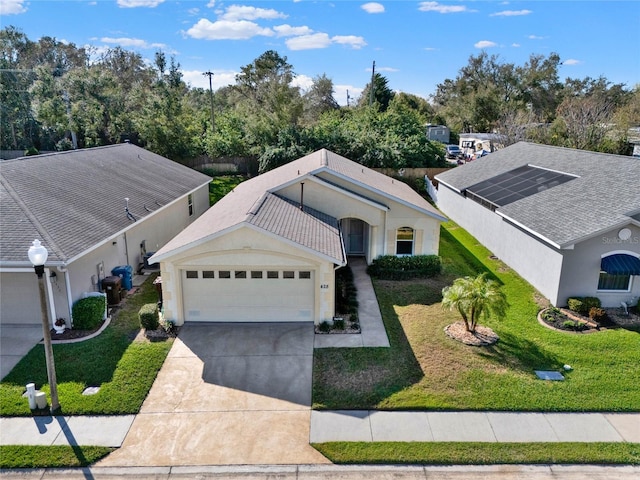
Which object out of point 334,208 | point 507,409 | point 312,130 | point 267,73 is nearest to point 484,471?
point 507,409

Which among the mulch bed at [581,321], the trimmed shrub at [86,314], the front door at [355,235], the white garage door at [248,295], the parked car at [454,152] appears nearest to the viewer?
the trimmed shrub at [86,314]

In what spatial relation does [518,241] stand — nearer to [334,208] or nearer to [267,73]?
[334,208]

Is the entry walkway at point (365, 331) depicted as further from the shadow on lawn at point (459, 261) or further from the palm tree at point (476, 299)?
the shadow on lawn at point (459, 261)

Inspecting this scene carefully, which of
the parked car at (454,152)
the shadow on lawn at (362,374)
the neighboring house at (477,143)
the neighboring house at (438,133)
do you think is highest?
the neighboring house at (438,133)

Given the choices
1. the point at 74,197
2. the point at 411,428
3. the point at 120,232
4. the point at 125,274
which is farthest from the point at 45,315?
the point at 74,197

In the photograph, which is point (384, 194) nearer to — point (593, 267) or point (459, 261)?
point (459, 261)

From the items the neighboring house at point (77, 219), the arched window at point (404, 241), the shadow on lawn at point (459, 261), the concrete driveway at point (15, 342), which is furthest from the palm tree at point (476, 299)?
the concrete driveway at point (15, 342)
